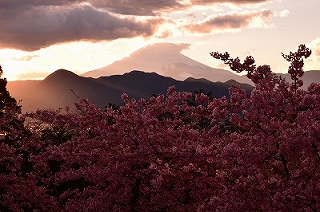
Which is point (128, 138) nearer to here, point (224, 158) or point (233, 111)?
point (233, 111)

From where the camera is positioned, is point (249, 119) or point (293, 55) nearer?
point (249, 119)

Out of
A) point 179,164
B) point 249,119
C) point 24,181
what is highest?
point 249,119

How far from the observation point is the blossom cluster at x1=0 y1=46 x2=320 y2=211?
27.0 ft

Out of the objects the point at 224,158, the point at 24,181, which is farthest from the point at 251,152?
the point at 24,181

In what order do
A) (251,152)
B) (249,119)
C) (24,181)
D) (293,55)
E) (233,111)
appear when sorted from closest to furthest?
(251,152) → (249,119) → (233,111) → (293,55) → (24,181)

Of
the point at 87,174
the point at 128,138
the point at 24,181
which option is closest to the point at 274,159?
the point at 128,138

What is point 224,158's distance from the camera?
28.6 ft

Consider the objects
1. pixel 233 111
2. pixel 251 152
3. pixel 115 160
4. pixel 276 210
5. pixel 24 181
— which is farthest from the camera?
pixel 24 181

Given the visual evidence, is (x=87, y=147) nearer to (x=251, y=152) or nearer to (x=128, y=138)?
(x=128, y=138)

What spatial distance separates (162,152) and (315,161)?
11.4 feet

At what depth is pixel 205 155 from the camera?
369 inches

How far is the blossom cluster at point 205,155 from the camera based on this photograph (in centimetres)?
822

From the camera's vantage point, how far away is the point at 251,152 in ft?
28.4

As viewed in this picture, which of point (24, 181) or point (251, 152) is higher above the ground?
point (251, 152)
